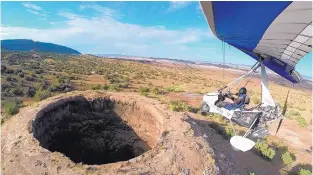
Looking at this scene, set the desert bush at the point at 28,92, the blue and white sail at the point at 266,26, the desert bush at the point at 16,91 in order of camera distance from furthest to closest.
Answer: the desert bush at the point at 28,92
the desert bush at the point at 16,91
the blue and white sail at the point at 266,26

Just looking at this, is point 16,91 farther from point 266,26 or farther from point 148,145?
point 266,26

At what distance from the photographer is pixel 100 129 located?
49.2ft

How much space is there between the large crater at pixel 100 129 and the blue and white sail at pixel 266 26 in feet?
18.8

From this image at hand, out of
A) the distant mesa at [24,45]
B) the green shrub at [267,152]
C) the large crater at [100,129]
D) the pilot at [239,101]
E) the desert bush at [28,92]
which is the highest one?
the pilot at [239,101]

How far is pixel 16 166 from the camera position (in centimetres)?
912

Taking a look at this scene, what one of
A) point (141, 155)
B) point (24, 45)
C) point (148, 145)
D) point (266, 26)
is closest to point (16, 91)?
point (148, 145)

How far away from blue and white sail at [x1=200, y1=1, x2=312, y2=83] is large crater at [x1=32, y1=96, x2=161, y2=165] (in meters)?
5.73

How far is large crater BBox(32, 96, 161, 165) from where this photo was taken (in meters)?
13.8

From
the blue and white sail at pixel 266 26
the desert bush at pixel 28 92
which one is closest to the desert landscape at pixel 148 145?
the desert bush at pixel 28 92

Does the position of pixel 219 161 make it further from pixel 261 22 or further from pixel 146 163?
pixel 261 22

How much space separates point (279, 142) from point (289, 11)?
1653 centimetres

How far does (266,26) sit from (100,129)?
9825 mm

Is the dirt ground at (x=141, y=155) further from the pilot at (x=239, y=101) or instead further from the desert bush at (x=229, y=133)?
the desert bush at (x=229, y=133)

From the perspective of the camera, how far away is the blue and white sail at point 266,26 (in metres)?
6.69
